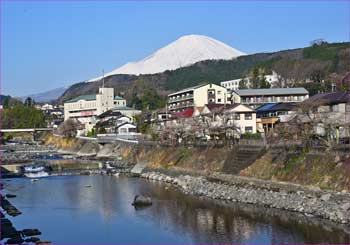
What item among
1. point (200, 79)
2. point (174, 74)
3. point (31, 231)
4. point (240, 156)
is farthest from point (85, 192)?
point (174, 74)

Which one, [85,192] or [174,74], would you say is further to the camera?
[174,74]

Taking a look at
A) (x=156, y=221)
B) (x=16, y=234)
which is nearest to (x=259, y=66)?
(x=156, y=221)

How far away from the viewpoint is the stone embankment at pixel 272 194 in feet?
33.0

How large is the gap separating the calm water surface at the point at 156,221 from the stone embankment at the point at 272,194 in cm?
32

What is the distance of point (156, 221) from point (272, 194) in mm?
2852

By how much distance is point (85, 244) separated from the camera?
934cm

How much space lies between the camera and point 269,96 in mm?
26859

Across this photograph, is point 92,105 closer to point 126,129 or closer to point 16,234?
point 126,129

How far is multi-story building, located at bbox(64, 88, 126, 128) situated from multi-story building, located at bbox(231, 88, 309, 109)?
58.4ft

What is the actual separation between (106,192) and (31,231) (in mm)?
5802

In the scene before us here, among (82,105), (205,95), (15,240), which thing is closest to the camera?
(15,240)

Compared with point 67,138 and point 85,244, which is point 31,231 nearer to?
point 85,244

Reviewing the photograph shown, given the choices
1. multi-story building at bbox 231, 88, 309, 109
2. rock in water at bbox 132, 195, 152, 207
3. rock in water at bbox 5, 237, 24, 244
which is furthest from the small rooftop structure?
multi-story building at bbox 231, 88, 309, 109

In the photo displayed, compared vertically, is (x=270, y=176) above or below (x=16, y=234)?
above
